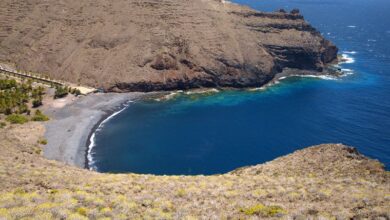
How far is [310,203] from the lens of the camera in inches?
1158

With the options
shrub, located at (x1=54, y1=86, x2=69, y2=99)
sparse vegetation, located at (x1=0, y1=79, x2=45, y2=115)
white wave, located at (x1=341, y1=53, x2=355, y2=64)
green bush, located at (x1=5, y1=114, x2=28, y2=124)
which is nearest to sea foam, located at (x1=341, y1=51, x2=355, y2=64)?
white wave, located at (x1=341, y1=53, x2=355, y2=64)

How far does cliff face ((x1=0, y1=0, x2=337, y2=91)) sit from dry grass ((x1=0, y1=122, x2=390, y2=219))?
259 feet

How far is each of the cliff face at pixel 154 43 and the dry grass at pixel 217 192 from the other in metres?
79.0

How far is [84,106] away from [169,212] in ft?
268

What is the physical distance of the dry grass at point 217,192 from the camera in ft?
88.8

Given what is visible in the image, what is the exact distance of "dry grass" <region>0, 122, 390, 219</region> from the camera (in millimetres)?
27062

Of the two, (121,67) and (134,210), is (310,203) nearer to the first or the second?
(134,210)

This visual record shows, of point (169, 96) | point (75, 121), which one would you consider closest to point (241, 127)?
point (169, 96)

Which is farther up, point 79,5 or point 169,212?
point 79,5

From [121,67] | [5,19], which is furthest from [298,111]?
[5,19]

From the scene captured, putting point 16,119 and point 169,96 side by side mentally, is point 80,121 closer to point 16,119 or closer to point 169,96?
point 16,119

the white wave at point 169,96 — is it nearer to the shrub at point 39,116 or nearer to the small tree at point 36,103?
the small tree at point 36,103

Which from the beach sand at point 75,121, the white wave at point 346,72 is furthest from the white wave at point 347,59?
the beach sand at point 75,121

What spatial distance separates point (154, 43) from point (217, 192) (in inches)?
3913
